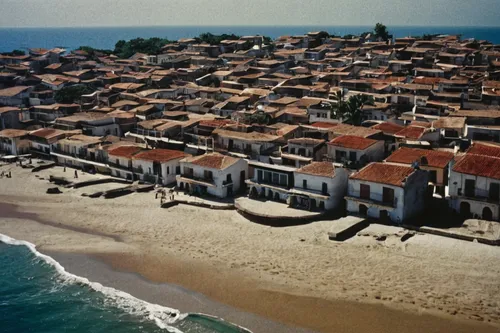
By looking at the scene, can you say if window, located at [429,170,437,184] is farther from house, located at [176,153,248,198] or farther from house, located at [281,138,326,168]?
house, located at [176,153,248,198]

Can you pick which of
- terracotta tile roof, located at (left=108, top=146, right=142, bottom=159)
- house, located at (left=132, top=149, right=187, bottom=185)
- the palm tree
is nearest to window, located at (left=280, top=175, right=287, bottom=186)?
house, located at (left=132, top=149, right=187, bottom=185)

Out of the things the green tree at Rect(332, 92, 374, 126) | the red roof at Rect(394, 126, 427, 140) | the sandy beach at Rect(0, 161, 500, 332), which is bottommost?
the sandy beach at Rect(0, 161, 500, 332)

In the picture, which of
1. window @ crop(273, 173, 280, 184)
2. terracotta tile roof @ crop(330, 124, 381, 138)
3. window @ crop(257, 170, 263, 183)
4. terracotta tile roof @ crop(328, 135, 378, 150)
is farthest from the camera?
terracotta tile roof @ crop(330, 124, 381, 138)

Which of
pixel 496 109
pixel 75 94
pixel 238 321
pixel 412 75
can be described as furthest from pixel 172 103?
pixel 238 321

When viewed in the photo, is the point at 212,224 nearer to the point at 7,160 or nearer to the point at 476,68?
the point at 7,160

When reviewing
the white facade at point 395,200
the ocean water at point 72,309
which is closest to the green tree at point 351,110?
the white facade at point 395,200

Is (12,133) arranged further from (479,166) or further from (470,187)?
(479,166)

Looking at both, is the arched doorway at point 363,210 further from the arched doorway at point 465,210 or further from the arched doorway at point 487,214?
the arched doorway at point 487,214
